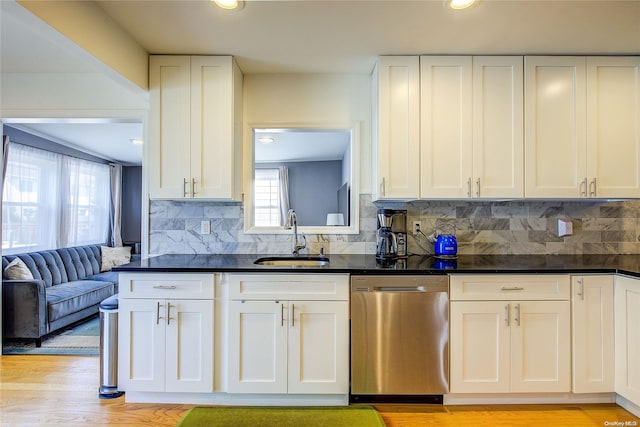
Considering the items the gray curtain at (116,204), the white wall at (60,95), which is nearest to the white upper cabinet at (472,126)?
the white wall at (60,95)

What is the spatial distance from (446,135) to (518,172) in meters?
0.58

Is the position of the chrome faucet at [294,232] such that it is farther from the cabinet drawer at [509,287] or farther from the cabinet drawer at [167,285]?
the cabinet drawer at [509,287]

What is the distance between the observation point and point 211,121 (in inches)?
91.0

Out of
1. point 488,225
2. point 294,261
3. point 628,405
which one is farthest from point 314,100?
point 628,405

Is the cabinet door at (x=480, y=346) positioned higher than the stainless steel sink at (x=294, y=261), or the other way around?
the stainless steel sink at (x=294, y=261)

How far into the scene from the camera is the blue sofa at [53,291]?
9.72 feet

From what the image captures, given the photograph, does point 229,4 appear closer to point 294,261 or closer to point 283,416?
point 294,261

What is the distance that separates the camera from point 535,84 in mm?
2283

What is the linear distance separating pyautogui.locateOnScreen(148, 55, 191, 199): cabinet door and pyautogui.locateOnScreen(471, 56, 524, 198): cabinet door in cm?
211

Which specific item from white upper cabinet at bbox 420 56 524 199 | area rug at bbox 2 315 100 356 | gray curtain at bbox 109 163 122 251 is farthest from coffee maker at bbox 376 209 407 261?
gray curtain at bbox 109 163 122 251

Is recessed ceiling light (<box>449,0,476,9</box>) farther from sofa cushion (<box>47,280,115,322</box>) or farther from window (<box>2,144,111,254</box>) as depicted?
window (<box>2,144,111,254</box>)

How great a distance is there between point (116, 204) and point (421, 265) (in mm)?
5835

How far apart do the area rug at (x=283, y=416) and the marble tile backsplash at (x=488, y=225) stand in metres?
1.15

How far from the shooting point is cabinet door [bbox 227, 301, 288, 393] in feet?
6.54
